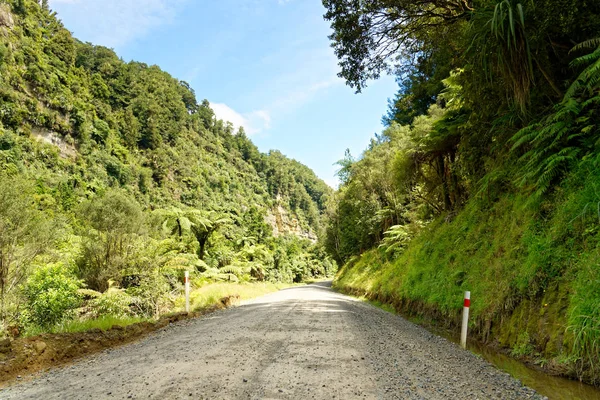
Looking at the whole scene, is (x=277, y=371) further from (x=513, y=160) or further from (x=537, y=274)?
(x=513, y=160)

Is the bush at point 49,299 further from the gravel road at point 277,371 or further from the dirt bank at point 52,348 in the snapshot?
the gravel road at point 277,371

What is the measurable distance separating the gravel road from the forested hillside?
3.87ft

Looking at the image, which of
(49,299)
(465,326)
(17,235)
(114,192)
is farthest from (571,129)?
(114,192)

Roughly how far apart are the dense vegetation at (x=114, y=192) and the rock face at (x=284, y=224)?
55cm

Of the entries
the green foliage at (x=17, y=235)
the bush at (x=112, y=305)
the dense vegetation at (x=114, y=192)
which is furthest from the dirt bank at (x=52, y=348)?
the green foliage at (x=17, y=235)

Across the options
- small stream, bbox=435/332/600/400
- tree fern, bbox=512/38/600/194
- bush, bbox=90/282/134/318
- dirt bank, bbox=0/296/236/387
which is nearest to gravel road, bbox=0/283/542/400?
small stream, bbox=435/332/600/400

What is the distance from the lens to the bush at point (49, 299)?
783 centimetres

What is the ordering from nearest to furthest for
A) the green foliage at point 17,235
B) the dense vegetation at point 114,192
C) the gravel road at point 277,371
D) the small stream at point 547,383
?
the gravel road at point 277,371 < the small stream at point 547,383 < the green foliage at point 17,235 < the dense vegetation at point 114,192

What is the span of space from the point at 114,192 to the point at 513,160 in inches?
647

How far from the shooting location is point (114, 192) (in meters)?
15.8

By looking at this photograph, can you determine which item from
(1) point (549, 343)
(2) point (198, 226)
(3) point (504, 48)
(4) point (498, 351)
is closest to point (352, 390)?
(1) point (549, 343)

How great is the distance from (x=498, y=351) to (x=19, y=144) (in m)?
56.9

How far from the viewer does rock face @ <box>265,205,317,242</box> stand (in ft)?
356

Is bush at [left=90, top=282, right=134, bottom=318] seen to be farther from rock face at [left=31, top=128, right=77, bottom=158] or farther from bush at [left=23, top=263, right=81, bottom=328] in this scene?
rock face at [left=31, top=128, right=77, bottom=158]
